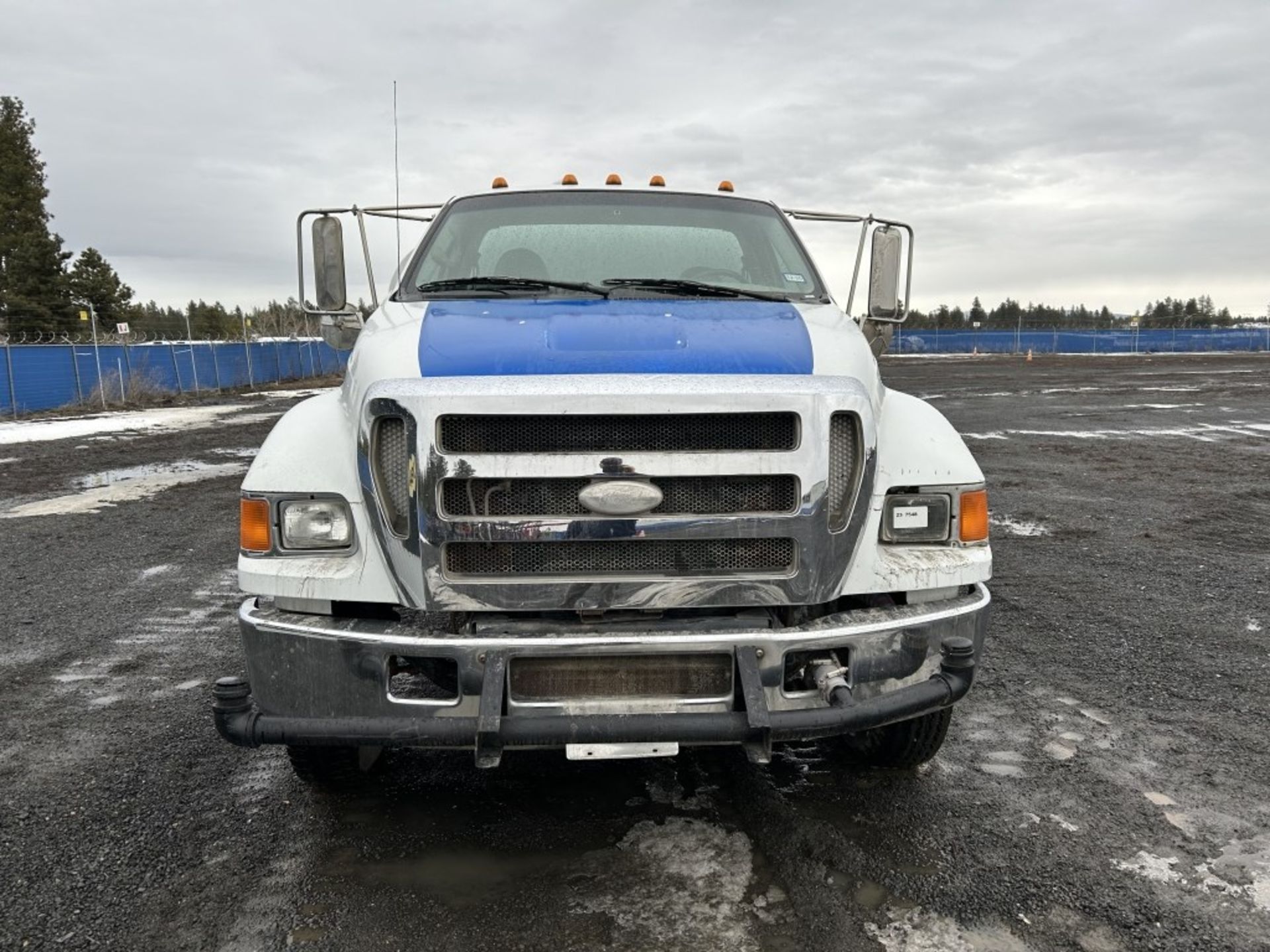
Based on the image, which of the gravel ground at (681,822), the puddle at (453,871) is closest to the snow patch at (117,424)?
the gravel ground at (681,822)

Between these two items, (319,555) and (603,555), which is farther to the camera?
(319,555)

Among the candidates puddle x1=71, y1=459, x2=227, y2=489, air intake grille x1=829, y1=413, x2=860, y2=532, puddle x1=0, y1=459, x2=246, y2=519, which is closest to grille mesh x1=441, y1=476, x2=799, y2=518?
air intake grille x1=829, y1=413, x2=860, y2=532

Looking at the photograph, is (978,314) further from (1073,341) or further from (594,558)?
(594,558)

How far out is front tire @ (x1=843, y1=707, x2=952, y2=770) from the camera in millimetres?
3408

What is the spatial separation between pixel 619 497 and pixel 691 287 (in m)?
1.52

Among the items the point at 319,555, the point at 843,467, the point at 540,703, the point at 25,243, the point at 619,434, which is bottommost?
the point at 540,703

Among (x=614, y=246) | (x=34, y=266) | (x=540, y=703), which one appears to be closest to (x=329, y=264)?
(x=614, y=246)

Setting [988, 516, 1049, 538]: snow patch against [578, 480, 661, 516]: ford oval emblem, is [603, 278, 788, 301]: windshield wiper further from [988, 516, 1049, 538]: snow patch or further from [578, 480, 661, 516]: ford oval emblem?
[988, 516, 1049, 538]: snow patch

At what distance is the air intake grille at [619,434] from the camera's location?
278 cm

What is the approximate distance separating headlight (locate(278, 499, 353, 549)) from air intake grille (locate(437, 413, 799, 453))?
48cm

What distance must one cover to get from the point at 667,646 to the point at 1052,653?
3.10 m

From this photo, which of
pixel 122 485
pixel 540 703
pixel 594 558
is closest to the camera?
pixel 540 703

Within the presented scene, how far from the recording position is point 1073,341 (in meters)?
71.5

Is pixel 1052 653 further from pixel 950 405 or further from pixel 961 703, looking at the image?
pixel 950 405
